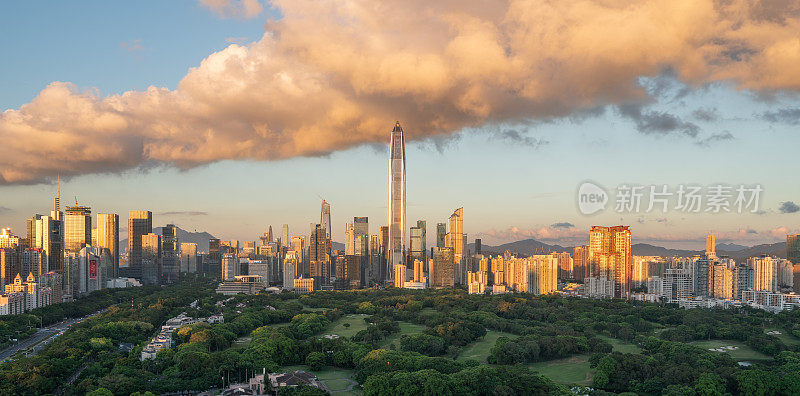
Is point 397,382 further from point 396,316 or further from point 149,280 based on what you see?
point 149,280

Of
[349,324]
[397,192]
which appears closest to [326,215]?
[397,192]

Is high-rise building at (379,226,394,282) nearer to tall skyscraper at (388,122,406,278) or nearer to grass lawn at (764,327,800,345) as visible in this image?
tall skyscraper at (388,122,406,278)

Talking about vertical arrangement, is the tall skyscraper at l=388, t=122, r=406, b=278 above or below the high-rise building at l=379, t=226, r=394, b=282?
above

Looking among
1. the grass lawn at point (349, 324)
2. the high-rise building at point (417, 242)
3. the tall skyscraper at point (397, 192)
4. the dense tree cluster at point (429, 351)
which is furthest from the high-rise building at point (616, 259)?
the high-rise building at point (417, 242)

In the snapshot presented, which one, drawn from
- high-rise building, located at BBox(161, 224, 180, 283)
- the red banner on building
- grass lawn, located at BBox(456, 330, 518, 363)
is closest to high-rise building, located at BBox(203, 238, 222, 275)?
high-rise building, located at BBox(161, 224, 180, 283)

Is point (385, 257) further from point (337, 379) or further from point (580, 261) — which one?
point (337, 379)

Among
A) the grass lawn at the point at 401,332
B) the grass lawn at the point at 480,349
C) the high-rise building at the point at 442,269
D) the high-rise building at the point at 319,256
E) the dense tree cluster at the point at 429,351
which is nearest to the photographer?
the dense tree cluster at the point at 429,351

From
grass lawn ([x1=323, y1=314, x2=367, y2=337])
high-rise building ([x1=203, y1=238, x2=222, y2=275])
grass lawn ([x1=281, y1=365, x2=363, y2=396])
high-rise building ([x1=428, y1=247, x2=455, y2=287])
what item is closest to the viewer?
grass lawn ([x1=281, y1=365, x2=363, y2=396])

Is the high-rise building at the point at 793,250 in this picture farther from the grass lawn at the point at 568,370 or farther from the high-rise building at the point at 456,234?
the grass lawn at the point at 568,370
